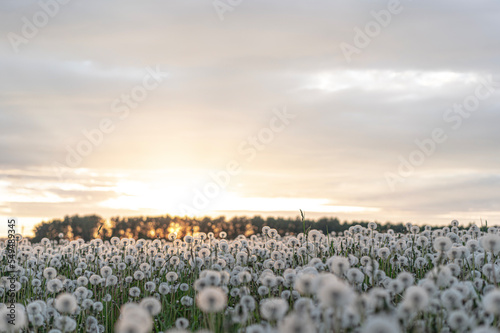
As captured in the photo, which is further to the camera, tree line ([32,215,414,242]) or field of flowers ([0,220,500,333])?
tree line ([32,215,414,242])

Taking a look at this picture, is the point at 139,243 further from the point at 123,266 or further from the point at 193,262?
the point at 193,262

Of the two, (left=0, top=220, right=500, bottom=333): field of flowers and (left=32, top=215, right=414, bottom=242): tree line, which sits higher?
(left=32, top=215, right=414, bottom=242): tree line

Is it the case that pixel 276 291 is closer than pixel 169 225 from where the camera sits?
Yes

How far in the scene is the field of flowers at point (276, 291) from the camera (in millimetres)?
3336

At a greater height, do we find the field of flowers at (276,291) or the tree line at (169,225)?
the tree line at (169,225)

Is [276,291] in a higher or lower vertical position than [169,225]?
lower

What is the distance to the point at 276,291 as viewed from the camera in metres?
6.71

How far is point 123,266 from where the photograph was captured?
27.3ft

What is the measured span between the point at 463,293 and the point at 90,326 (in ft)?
15.5

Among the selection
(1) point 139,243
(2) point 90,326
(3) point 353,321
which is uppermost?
(1) point 139,243

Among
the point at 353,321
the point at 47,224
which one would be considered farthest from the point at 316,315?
the point at 47,224

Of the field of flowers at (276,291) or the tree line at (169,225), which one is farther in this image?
the tree line at (169,225)

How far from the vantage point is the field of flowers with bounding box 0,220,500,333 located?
3.34 m

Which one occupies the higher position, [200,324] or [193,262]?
[193,262]
